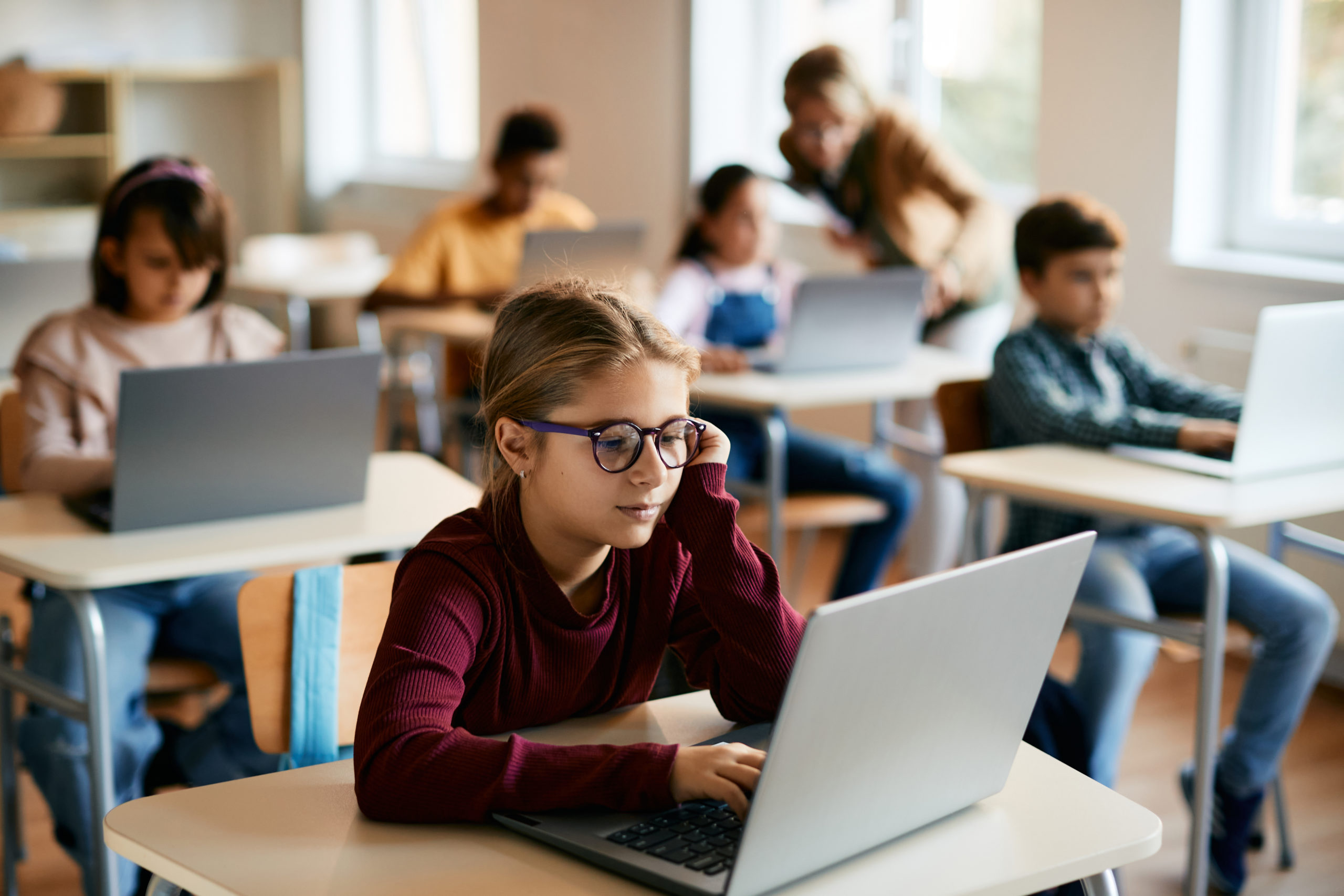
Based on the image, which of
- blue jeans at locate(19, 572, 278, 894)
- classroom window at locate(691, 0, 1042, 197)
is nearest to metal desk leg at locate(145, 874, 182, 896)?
blue jeans at locate(19, 572, 278, 894)

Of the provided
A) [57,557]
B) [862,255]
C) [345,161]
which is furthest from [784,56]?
[57,557]

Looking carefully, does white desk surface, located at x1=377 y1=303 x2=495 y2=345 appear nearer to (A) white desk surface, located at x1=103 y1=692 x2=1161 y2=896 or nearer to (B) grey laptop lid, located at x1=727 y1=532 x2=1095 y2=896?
(A) white desk surface, located at x1=103 y1=692 x2=1161 y2=896

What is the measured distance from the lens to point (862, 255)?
3.45 meters

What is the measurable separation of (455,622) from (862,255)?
2.46 meters

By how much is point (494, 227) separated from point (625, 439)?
3.23 metres

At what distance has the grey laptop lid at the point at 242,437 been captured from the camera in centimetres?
177

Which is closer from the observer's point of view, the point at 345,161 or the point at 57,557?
the point at 57,557

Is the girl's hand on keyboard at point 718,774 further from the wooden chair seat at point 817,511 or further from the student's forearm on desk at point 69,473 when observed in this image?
the wooden chair seat at point 817,511

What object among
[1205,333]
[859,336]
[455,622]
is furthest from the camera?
[1205,333]

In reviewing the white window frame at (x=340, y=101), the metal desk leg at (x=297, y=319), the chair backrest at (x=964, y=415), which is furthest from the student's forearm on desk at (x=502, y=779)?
the white window frame at (x=340, y=101)

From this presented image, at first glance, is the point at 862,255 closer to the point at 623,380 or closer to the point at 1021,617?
the point at 623,380

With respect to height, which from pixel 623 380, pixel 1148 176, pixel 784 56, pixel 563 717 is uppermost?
pixel 784 56

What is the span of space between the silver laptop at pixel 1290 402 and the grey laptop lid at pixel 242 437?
3.98 feet

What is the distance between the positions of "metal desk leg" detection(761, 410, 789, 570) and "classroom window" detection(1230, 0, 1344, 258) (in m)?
1.39
